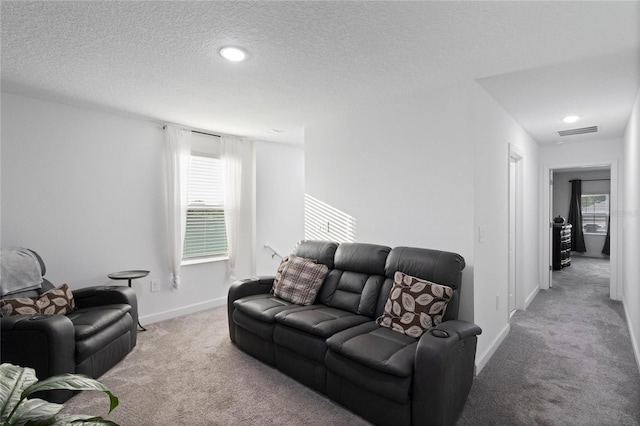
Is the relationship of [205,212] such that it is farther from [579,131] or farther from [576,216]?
[576,216]

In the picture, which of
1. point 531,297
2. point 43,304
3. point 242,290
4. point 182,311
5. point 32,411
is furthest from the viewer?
point 531,297

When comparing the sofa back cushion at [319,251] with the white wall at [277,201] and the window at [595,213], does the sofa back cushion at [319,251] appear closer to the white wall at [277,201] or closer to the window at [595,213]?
the white wall at [277,201]

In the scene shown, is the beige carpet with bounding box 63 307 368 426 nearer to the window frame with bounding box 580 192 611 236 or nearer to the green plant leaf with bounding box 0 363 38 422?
the green plant leaf with bounding box 0 363 38 422

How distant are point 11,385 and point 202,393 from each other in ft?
6.46

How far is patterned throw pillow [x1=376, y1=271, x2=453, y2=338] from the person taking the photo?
2379mm

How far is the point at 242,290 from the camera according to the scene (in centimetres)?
343

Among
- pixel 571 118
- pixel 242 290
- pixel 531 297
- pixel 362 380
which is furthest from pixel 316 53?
pixel 531 297

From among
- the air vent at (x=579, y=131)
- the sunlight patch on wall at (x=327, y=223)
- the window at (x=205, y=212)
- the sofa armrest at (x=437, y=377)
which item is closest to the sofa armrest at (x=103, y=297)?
the window at (x=205, y=212)

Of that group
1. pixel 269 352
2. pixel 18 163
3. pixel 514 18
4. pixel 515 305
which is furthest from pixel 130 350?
pixel 515 305

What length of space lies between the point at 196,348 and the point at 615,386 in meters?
3.64

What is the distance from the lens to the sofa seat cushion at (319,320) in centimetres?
248

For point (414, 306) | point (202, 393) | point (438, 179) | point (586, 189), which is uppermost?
point (586, 189)

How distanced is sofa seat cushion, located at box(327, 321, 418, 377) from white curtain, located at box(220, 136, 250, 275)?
2.77 meters

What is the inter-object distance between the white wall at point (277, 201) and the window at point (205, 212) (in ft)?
2.15
